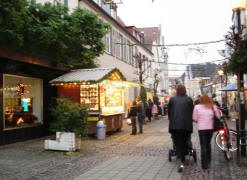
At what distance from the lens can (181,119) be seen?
270 inches

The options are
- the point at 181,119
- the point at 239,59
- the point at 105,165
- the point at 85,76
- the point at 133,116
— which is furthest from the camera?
the point at 133,116

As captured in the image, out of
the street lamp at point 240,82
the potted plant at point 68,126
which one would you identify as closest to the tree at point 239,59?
the street lamp at point 240,82

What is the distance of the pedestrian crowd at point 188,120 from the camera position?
271 inches

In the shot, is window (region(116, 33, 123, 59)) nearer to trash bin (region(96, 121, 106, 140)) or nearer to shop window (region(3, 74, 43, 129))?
shop window (region(3, 74, 43, 129))

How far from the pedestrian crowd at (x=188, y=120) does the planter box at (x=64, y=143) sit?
3.94 metres

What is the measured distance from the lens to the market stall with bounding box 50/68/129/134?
13594 millimetres

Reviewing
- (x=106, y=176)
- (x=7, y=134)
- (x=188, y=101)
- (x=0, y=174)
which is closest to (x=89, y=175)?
(x=106, y=176)

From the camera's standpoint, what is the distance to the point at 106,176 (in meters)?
6.65

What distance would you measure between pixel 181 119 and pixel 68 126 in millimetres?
4452

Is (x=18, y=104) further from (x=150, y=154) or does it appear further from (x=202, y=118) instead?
(x=202, y=118)

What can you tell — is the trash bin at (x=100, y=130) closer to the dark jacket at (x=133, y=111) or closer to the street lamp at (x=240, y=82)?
the dark jacket at (x=133, y=111)

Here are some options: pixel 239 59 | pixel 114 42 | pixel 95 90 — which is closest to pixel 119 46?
pixel 114 42

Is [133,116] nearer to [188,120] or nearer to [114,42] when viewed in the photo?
[188,120]

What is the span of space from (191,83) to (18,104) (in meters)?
67.3
